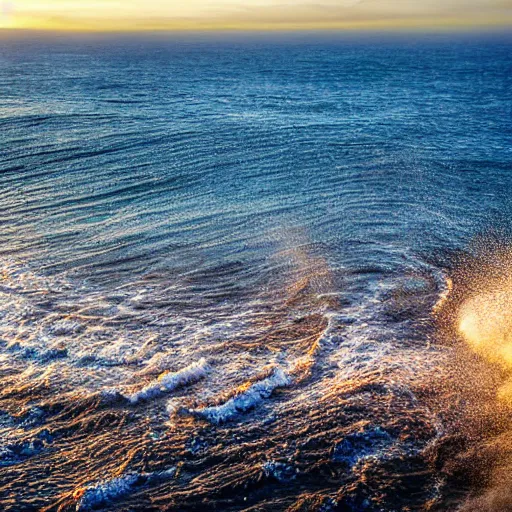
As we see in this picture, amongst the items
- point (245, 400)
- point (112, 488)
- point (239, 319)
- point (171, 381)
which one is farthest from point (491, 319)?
point (112, 488)

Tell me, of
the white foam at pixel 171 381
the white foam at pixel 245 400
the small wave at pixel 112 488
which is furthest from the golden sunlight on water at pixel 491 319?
the small wave at pixel 112 488

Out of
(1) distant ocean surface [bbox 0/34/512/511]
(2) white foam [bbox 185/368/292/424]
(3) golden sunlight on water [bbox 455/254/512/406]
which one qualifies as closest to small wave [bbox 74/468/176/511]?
(1) distant ocean surface [bbox 0/34/512/511]

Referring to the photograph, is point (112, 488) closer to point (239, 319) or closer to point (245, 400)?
point (245, 400)

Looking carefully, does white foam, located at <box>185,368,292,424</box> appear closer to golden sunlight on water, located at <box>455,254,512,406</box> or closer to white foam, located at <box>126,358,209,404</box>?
white foam, located at <box>126,358,209,404</box>

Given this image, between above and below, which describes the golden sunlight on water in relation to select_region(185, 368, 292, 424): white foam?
above

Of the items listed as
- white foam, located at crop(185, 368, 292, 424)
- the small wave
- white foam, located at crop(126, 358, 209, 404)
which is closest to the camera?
the small wave

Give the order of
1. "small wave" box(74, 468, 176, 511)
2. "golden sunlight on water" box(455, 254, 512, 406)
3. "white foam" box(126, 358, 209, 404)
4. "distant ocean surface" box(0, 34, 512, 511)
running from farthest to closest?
"golden sunlight on water" box(455, 254, 512, 406), "white foam" box(126, 358, 209, 404), "distant ocean surface" box(0, 34, 512, 511), "small wave" box(74, 468, 176, 511)

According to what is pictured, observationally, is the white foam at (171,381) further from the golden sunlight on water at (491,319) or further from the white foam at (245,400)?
the golden sunlight on water at (491,319)
